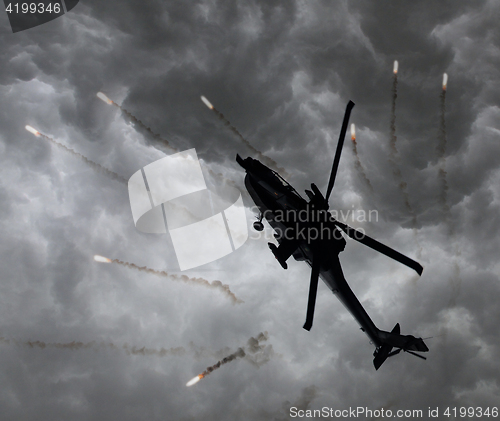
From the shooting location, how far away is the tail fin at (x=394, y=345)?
35.1 m

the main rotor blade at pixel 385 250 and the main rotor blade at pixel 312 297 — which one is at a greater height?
the main rotor blade at pixel 385 250

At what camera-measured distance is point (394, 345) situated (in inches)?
1415

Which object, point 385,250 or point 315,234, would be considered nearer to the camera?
point 385,250

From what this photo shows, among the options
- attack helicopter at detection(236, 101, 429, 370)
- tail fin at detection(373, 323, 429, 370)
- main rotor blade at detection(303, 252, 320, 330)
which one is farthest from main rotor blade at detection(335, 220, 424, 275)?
tail fin at detection(373, 323, 429, 370)

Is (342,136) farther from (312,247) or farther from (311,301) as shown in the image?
(311,301)

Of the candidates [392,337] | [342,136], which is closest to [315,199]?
[342,136]

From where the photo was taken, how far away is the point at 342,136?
2936cm

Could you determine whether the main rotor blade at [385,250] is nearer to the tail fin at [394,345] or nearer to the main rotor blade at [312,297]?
the main rotor blade at [312,297]

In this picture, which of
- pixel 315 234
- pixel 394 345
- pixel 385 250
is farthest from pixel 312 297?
pixel 394 345

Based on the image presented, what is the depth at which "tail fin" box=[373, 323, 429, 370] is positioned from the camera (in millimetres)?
35094

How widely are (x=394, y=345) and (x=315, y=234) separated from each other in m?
16.6

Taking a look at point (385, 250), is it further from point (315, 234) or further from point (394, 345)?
point (394, 345)

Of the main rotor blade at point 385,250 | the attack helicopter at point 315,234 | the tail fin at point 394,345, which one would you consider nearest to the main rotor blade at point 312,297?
the attack helicopter at point 315,234

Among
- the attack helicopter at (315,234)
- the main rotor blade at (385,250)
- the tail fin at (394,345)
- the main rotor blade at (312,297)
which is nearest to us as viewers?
the main rotor blade at (312,297)
